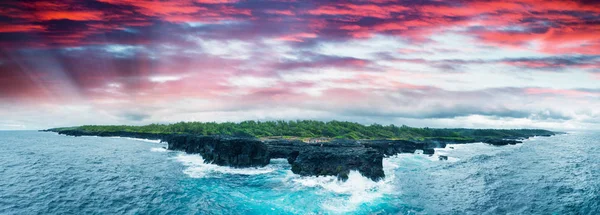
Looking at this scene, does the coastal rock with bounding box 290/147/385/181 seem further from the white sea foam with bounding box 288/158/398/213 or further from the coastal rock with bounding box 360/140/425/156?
the coastal rock with bounding box 360/140/425/156

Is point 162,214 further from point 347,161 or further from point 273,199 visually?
point 347,161

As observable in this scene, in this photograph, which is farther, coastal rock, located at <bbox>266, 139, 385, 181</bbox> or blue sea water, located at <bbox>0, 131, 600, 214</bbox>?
Result: coastal rock, located at <bbox>266, 139, 385, 181</bbox>

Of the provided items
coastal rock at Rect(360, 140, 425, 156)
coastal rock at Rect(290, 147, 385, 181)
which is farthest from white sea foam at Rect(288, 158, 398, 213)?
coastal rock at Rect(360, 140, 425, 156)

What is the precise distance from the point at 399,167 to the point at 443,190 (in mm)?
20246

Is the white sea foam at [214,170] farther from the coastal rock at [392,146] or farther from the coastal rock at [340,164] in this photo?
the coastal rock at [392,146]

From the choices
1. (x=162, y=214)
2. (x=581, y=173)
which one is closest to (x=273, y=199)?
(x=162, y=214)

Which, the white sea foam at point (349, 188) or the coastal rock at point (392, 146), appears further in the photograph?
the coastal rock at point (392, 146)

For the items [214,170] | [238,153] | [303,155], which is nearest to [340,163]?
[303,155]

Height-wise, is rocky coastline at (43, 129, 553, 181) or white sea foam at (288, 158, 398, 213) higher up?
rocky coastline at (43, 129, 553, 181)

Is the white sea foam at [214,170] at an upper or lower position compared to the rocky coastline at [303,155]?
lower

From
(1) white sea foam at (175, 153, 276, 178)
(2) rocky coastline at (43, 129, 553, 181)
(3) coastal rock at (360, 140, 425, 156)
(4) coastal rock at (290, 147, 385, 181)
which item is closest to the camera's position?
(4) coastal rock at (290, 147, 385, 181)

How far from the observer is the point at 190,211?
31500 mm

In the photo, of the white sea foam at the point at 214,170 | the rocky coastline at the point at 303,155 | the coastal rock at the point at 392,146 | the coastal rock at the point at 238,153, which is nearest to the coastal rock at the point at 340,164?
the rocky coastline at the point at 303,155

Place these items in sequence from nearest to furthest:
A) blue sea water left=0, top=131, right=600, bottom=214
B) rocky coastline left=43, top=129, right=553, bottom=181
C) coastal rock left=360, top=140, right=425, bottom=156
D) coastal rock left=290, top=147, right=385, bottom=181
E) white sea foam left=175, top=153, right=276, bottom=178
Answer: blue sea water left=0, top=131, right=600, bottom=214, coastal rock left=290, top=147, right=385, bottom=181, rocky coastline left=43, top=129, right=553, bottom=181, white sea foam left=175, top=153, right=276, bottom=178, coastal rock left=360, top=140, right=425, bottom=156
